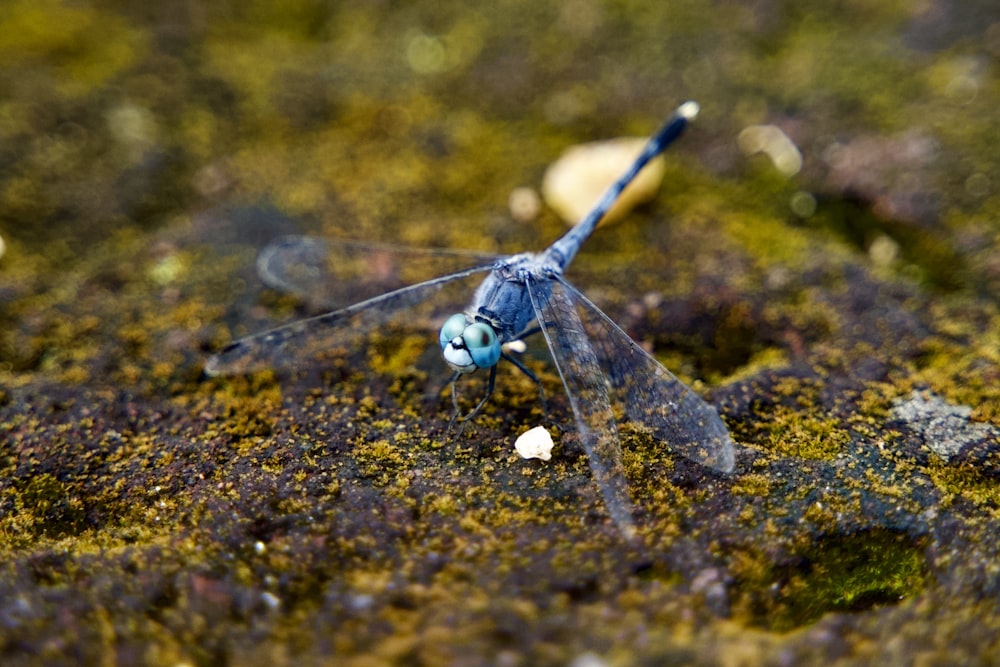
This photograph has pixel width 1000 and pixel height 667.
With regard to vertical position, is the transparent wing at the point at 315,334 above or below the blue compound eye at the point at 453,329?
above

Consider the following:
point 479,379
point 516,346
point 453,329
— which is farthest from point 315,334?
point 516,346

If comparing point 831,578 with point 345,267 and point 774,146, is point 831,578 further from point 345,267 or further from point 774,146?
point 774,146

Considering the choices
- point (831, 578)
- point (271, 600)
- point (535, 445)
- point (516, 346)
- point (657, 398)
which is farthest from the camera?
point (516, 346)

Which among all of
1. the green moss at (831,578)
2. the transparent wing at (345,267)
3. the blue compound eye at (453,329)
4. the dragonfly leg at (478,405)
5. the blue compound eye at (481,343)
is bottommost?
the green moss at (831,578)

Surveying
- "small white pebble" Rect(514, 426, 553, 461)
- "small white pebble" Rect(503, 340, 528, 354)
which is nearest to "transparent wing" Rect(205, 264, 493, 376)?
"small white pebble" Rect(503, 340, 528, 354)

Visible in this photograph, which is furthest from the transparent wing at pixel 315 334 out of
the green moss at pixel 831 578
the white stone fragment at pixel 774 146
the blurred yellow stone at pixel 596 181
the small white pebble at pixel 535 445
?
the white stone fragment at pixel 774 146

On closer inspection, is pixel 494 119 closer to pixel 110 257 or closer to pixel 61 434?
pixel 110 257

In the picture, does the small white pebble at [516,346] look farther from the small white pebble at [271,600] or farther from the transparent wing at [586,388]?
the small white pebble at [271,600]
